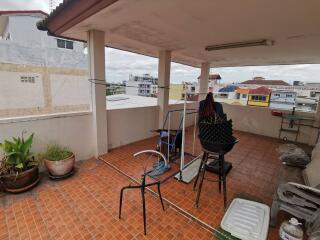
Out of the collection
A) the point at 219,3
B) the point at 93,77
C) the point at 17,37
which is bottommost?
the point at 93,77

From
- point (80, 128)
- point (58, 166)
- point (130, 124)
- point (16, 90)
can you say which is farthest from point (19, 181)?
point (16, 90)

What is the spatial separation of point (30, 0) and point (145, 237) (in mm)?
7963

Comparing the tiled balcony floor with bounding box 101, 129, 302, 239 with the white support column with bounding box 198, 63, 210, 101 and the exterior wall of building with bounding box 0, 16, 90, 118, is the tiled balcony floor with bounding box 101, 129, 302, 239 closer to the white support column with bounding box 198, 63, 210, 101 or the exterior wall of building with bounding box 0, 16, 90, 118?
the exterior wall of building with bounding box 0, 16, 90, 118

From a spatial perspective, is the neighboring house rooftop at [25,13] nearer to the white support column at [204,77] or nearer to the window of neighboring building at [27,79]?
the window of neighboring building at [27,79]

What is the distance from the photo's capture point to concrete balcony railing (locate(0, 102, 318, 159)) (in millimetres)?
2695

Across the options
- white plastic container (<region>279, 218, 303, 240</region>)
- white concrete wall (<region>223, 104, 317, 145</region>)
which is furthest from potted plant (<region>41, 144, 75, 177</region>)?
white concrete wall (<region>223, 104, 317, 145</region>)

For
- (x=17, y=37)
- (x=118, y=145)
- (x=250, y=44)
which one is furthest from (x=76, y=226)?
(x=17, y=37)

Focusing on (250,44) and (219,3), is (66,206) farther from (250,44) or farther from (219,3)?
(250,44)

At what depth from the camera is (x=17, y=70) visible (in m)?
4.64

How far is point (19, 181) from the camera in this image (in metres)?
2.28

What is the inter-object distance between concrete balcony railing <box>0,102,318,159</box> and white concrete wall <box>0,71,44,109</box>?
2.26 meters

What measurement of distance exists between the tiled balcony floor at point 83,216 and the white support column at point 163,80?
2.67 metres

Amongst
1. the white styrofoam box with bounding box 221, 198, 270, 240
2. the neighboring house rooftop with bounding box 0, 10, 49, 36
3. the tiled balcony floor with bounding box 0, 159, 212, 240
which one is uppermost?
the neighboring house rooftop with bounding box 0, 10, 49, 36

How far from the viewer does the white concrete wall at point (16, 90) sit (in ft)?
14.6
